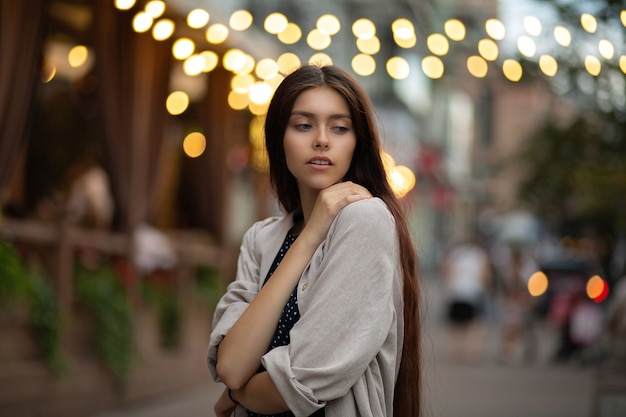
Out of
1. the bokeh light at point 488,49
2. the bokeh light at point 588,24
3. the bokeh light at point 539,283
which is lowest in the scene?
the bokeh light at point 539,283

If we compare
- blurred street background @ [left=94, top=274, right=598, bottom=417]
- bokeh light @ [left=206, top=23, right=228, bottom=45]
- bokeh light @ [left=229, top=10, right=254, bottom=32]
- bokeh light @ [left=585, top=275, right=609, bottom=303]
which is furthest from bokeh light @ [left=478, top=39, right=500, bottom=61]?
bokeh light @ [left=585, top=275, right=609, bottom=303]

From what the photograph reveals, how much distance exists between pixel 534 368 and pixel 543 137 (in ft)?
16.0

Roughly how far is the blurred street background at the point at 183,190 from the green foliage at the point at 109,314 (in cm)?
2

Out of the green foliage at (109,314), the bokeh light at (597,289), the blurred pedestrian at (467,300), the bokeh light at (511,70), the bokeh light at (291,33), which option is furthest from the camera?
the bokeh light at (597,289)

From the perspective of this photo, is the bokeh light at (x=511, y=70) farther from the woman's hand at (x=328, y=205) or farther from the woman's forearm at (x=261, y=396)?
the woman's forearm at (x=261, y=396)

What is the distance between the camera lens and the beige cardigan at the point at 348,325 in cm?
252

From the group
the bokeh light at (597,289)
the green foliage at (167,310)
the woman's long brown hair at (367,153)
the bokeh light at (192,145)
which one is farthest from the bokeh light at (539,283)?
the woman's long brown hair at (367,153)

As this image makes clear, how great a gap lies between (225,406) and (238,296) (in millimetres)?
316

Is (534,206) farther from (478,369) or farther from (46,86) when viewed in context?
(46,86)

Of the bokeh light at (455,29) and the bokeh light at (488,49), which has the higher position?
the bokeh light at (455,29)

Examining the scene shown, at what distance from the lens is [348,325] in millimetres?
2533

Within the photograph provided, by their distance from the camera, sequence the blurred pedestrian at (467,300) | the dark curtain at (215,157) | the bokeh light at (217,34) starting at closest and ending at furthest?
the bokeh light at (217,34), the dark curtain at (215,157), the blurred pedestrian at (467,300)

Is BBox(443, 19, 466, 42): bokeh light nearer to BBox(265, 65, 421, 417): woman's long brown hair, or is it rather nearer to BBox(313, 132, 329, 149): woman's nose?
BBox(265, 65, 421, 417): woman's long brown hair

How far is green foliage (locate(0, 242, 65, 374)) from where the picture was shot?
26.5ft
